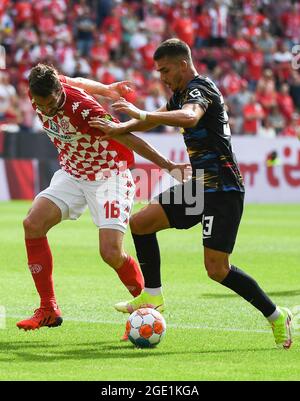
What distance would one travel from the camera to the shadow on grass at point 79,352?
7113 millimetres

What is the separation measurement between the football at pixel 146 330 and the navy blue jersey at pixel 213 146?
42.0 inches

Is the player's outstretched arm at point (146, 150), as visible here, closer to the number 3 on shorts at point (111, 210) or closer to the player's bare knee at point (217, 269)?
the number 3 on shorts at point (111, 210)

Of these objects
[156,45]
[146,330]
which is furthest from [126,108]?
[156,45]

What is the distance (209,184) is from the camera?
304 inches

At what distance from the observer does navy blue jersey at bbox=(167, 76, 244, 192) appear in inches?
303

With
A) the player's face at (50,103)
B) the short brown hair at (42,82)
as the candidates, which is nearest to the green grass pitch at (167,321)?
the player's face at (50,103)

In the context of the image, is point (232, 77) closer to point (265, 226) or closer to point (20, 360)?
point (265, 226)

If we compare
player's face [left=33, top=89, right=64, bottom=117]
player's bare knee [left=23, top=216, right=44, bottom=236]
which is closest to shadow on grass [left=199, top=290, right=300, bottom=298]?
player's bare knee [left=23, top=216, right=44, bottom=236]

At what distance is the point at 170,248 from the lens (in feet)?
50.6

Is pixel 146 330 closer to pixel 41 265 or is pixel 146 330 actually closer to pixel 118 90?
pixel 41 265

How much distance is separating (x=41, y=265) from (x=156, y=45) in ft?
69.0

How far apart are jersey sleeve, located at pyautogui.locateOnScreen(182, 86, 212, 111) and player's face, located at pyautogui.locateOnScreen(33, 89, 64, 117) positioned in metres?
1.01

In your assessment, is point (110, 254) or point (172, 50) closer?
point (172, 50)
